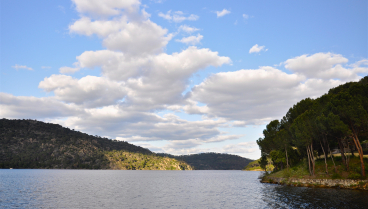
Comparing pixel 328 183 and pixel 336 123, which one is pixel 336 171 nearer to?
pixel 328 183

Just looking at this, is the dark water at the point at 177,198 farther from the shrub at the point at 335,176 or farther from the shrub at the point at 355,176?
the shrub at the point at 335,176

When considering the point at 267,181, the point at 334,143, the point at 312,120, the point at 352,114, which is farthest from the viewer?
the point at 267,181

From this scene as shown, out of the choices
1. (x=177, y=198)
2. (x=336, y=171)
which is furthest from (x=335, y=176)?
(x=177, y=198)

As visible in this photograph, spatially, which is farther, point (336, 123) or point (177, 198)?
point (336, 123)

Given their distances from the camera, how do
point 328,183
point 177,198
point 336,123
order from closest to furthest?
point 177,198, point 336,123, point 328,183

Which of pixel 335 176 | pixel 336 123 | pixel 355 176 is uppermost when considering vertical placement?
pixel 336 123

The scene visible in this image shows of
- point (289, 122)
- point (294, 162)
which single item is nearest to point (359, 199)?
point (289, 122)

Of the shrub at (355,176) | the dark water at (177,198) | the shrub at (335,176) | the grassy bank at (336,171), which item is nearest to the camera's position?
the dark water at (177,198)

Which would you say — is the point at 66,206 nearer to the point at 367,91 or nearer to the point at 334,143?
the point at 367,91

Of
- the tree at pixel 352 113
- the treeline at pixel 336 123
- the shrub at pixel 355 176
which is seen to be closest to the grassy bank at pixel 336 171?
the shrub at pixel 355 176

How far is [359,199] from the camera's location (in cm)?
4412

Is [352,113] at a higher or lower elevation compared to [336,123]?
higher

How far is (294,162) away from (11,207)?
10999cm

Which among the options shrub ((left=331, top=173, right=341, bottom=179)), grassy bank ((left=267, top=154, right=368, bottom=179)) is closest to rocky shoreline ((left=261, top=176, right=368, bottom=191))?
shrub ((left=331, top=173, right=341, bottom=179))
